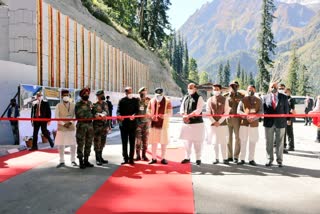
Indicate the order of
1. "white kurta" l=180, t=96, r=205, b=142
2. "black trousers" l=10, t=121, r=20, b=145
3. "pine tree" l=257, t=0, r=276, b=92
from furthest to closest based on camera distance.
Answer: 1. "pine tree" l=257, t=0, r=276, b=92
2. "black trousers" l=10, t=121, r=20, b=145
3. "white kurta" l=180, t=96, r=205, b=142

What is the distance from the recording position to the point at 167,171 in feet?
26.2

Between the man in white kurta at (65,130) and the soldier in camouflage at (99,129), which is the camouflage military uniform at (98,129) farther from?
the man in white kurta at (65,130)

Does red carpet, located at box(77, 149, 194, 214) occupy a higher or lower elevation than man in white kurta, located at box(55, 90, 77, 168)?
lower

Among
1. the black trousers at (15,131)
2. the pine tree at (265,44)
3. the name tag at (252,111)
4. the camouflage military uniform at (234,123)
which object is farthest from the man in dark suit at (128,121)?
the pine tree at (265,44)

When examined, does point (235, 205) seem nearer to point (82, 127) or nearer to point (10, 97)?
point (82, 127)

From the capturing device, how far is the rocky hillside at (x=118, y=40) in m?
26.5

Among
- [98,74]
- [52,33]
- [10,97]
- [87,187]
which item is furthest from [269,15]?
[87,187]

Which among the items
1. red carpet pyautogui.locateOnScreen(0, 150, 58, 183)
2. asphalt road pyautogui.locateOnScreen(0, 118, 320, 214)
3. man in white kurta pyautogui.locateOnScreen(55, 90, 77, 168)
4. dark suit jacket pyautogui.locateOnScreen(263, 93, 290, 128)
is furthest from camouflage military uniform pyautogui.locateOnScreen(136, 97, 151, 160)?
dark suit jacket pyautogui.locateOnScreen(263, 93, 290, 128)

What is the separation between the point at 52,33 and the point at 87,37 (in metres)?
5.62

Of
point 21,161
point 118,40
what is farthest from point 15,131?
point 118,40

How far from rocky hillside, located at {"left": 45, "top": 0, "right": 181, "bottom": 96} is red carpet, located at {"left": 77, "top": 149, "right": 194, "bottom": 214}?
1793 cm

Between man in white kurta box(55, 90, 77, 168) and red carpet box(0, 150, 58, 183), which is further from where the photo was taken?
man in white kurta box(55, 90, 77, 168)

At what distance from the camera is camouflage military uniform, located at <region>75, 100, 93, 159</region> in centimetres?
840

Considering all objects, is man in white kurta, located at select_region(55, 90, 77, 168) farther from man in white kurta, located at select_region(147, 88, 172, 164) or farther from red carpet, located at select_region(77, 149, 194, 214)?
man in white kurta, located at select_region(147, 88, 172, 164)
